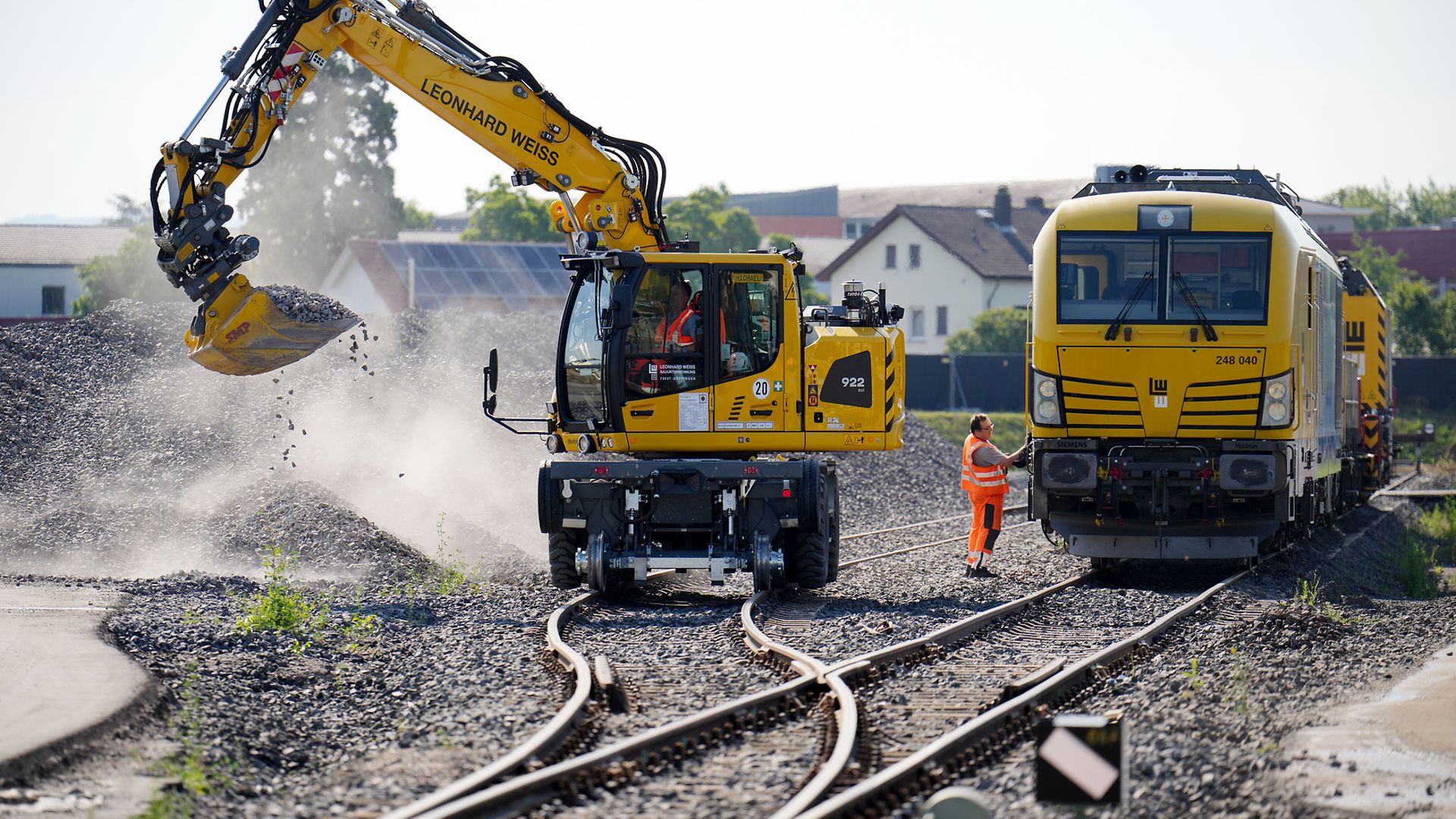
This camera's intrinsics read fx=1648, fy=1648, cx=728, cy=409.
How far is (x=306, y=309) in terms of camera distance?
14766 mm

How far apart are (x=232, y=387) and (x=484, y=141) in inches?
438

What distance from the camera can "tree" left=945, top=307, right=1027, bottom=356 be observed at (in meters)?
51.6

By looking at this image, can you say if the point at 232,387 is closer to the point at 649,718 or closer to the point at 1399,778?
the point at 649,718

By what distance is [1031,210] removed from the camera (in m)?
69.8

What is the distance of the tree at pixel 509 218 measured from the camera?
73.5m

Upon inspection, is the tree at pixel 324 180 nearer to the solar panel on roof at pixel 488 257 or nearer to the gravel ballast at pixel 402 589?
the solar panel on roof at pixel 488 257

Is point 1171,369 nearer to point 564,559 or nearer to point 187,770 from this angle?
point 564,559

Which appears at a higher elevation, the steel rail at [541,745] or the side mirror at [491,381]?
the side mirror at [491,381]

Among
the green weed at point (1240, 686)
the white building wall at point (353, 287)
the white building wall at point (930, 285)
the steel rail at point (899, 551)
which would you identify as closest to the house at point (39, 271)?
the white building wall at point (353, 287)

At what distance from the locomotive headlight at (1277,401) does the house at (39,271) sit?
47.2 m

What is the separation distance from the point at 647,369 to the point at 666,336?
A: 33cm

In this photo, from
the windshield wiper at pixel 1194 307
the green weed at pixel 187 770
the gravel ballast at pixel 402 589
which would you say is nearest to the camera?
the green weed at pixel 187 770

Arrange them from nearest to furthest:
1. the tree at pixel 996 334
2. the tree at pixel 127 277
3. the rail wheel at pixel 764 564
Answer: the rail wheel at pixel 764 564 → the tree at pixel 996 334 → the tree at pixel 127 277

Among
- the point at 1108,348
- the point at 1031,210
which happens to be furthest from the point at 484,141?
the point at 1031,210
